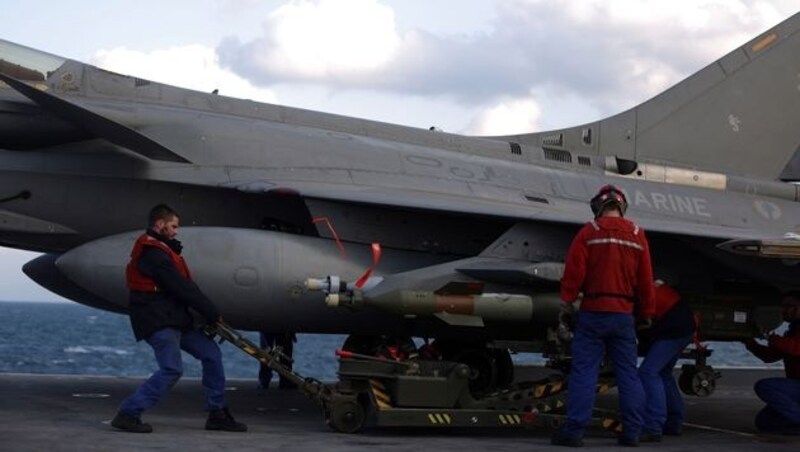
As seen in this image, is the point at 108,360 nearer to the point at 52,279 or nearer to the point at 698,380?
the point at 52,279

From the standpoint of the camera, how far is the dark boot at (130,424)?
8.55 meters

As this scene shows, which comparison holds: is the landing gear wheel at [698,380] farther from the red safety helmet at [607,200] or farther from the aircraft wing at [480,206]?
the red safety helmet at [607,200]

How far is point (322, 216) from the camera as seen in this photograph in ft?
34.3

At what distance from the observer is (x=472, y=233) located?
10906 mm

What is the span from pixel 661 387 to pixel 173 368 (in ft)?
12.2

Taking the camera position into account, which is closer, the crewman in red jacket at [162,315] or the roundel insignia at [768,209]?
the crewman in red jacket at [162,315]

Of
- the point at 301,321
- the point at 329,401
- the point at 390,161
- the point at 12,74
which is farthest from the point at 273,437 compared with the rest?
the point at 12,74

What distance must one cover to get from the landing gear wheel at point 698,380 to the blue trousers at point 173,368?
4638 mm

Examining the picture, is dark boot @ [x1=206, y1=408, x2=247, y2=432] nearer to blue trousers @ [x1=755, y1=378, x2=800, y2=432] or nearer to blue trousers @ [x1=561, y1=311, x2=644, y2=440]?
blue trousers @ [x1=561, y1=311, x2=644, y2=440]

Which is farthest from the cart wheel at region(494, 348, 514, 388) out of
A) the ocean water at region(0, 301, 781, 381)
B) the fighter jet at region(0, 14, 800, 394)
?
the ocean water at region(0, 301, 781, 381)

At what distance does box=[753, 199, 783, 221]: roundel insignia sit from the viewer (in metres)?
12.3

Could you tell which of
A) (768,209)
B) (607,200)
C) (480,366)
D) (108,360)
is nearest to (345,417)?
(480,366)

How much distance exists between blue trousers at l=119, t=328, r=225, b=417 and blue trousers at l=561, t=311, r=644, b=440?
265cm

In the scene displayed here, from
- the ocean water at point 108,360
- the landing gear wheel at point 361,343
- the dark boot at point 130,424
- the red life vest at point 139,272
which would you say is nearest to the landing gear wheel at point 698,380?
Answer: the landing gear wheel at point 361,343
